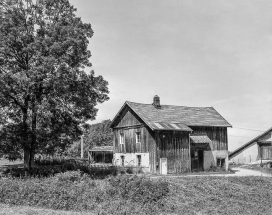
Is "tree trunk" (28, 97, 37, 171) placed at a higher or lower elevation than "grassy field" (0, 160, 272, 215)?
higher

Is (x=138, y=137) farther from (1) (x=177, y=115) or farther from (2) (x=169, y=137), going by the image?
(1) (x=177, y=115)

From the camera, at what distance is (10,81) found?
22.4 meters

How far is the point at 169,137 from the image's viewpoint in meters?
32.3

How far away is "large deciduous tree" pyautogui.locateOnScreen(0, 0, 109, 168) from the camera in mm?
22766

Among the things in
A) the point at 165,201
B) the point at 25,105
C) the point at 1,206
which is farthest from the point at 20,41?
the point at 165,201

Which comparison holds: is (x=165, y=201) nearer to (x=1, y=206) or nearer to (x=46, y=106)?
(x=1, y=206)

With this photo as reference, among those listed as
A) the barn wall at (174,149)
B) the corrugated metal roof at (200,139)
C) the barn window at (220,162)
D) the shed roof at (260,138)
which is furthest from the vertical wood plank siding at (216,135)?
the shed roof at (260,138)

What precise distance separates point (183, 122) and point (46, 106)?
1715 cm

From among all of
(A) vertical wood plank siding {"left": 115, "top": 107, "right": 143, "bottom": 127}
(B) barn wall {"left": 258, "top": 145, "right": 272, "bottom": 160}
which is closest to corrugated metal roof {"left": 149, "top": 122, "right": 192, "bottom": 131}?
(A) vertical wood plank siding {"left": 115, "top": 107, "right": 143, "bottom": 127}

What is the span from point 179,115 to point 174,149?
17.4 ft

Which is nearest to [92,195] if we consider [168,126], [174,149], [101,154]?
[174,149]

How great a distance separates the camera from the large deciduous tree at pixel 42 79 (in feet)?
74.7

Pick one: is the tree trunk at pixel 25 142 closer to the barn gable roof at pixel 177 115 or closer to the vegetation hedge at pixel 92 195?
the vegetation hedge at pixel 92 195

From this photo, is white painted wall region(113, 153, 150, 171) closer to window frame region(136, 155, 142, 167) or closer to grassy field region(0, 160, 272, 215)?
window frame region(136, 155, 142, 167)
